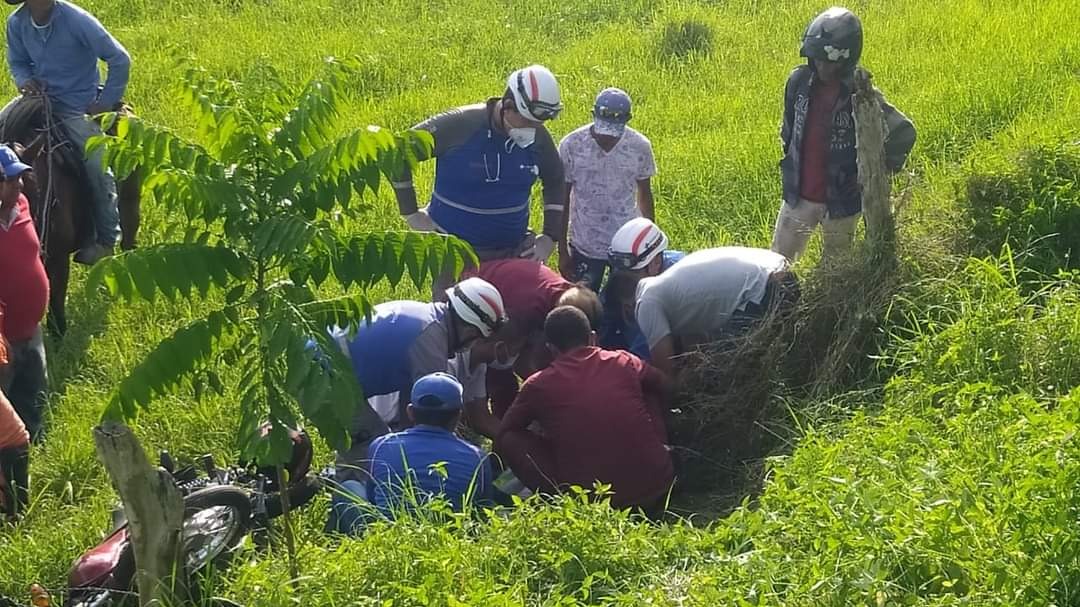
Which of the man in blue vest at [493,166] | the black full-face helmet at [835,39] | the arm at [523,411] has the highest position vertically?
the black full-face helmet at [835,39]

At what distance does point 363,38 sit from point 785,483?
992cm

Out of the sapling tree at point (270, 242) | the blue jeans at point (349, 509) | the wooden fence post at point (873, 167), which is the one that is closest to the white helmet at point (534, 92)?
the wooden fence post at point (873, 167)

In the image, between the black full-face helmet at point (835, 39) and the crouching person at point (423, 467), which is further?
the black full-face helmet at point (835, 39)

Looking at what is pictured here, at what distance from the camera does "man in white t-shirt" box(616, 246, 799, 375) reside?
5.99m

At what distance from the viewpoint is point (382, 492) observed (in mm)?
5043

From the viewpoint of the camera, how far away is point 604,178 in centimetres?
719

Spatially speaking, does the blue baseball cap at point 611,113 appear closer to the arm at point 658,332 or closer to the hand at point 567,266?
the hand at point 567,266

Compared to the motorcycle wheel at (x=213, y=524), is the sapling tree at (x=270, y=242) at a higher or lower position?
higher

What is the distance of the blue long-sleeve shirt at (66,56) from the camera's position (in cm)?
802

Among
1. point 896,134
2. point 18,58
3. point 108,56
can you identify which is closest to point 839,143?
point 896,134

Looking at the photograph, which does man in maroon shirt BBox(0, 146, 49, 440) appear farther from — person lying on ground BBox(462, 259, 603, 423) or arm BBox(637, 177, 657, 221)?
arm BBox(637, 177, 657, 221)

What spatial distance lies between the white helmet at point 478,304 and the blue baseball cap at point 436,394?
2.03ft

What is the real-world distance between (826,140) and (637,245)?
3.91 feet

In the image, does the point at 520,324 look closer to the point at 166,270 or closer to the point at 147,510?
the point at 147,510
